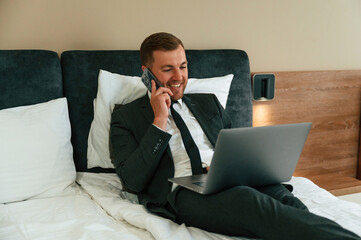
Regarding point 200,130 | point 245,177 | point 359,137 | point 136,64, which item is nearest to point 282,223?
point 245,177

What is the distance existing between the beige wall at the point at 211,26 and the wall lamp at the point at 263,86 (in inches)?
4.3

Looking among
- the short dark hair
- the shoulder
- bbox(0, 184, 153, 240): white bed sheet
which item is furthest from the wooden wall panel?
bbox(0, 184, 153, 240): white bed sheet

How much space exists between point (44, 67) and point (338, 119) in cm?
209

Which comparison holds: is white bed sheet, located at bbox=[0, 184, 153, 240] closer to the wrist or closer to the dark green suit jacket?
the dark green suit jacket

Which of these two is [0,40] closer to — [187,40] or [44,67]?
[44,67]

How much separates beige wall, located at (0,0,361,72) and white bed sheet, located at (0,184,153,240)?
90 cm

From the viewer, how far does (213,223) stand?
116 cm

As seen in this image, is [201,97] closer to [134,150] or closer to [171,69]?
[171,69]

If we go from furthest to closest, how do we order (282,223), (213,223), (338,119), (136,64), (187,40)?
(338,119), (187,40), (136,64), (213,223), (282,223)

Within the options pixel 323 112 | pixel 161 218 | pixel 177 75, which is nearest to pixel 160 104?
pixel 177 75

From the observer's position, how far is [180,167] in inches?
58.1

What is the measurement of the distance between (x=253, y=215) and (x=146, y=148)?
518 mm

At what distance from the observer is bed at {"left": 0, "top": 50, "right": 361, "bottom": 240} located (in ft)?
4.03

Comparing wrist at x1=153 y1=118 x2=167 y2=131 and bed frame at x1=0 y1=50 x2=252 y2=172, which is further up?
bed frame at x1=0 y1=50 x2=252 y2=172
